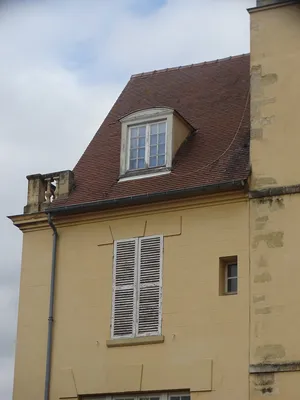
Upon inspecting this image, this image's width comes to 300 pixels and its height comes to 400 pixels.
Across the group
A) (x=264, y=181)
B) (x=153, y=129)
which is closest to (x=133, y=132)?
(x=153, y=129)

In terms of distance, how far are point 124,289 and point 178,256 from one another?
1370 mm

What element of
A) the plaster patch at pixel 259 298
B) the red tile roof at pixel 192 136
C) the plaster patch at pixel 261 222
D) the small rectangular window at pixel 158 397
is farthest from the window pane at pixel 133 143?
the small rectangular window at pixel 158 397

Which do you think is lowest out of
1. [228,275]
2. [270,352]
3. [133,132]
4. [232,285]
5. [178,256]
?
[270,352]

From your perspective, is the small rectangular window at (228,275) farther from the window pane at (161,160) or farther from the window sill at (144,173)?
the window pane at (161,160)

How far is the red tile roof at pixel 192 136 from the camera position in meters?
21.1

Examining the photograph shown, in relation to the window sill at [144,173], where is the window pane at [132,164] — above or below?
above

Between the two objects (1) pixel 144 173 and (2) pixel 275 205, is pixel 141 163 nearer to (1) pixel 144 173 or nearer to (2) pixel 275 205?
(1) pixel 144 173

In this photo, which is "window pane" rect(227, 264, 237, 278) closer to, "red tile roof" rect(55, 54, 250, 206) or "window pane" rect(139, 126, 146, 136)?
"red tile roof" rect(55, 54, 250, 206)

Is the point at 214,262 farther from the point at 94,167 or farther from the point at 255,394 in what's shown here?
the point at 94,167

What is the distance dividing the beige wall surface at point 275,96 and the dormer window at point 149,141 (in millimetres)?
2087

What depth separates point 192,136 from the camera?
2253 centimetres

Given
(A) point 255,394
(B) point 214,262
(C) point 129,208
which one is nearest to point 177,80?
(C) point 129,208

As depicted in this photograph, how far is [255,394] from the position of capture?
18.6 m

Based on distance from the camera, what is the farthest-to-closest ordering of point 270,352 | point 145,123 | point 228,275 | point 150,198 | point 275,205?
1. point 145,123
2. point 150,198
3. point 228,275
4. point 275,205
5. point 270,352
